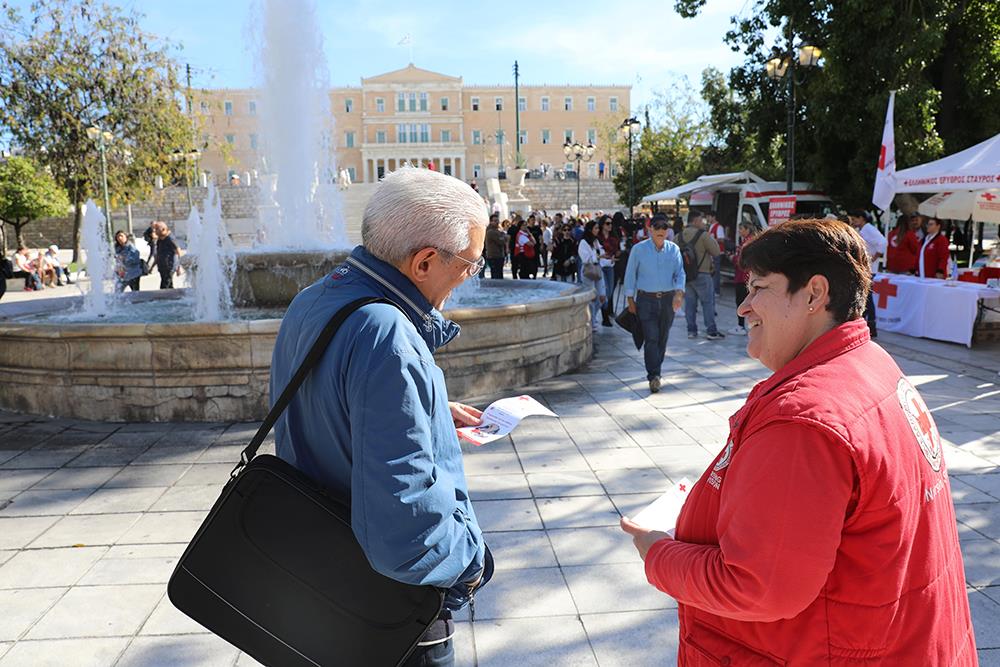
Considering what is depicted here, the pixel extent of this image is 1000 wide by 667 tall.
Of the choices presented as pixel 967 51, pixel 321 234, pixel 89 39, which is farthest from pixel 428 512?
pixel 89 39

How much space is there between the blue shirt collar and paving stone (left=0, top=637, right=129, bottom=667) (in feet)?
7.75

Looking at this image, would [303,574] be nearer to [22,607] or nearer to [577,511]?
[22,607]

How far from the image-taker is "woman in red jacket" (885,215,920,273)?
1330 cm

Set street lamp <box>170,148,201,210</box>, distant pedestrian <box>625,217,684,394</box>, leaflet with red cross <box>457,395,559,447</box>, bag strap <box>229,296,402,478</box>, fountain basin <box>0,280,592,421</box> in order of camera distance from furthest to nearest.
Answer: street lamp <box>170,148,201,210</box>
distant pedestrian <box>625,217,684,394</box>
fountain basin <box>0,280,592,421</box>
leaflet with red cross <box>457,395,559,447</box>
bag strap <box>229,296,402,478</box>

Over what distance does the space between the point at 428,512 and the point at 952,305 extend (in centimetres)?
1119

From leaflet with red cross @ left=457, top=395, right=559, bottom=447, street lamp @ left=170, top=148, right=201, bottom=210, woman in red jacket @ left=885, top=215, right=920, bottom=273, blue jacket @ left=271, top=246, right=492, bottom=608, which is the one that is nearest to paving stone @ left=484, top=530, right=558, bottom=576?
leaflet with red cross @ left=457, top=395, right=559, bottom=447

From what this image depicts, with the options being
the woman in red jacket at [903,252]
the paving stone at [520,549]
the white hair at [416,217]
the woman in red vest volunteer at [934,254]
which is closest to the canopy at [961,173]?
the woman in red vest volunteer at [934,254]

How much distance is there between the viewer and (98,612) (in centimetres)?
359

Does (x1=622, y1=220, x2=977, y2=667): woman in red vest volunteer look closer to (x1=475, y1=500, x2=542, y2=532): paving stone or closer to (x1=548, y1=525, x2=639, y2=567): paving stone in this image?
(x1=548, y1=525, x2=639, y2=567): paving stone

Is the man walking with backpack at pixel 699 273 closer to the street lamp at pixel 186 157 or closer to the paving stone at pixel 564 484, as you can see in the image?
the paving stone at pixel 564 484

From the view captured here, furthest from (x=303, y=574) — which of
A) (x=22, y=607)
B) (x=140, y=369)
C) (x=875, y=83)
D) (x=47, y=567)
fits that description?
(x=875, y=83)

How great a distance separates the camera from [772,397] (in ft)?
4.75

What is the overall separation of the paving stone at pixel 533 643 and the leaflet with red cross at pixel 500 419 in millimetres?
1335

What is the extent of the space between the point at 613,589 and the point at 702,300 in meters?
8.72
